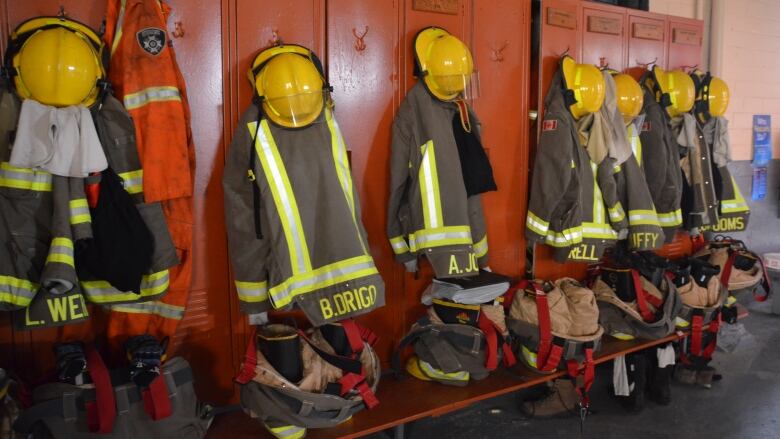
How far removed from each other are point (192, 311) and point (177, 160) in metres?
0.67

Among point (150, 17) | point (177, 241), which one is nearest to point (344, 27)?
point (150, 17)

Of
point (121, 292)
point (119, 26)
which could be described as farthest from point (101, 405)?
point (119, 26)

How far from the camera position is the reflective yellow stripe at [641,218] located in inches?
120

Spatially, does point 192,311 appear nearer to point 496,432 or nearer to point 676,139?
point 496,432

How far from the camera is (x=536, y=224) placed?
115 inches

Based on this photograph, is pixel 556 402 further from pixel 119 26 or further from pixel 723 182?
pixel 119 26

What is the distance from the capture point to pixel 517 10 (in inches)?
113

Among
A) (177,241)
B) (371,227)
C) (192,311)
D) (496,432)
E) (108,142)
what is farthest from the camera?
(496,432)

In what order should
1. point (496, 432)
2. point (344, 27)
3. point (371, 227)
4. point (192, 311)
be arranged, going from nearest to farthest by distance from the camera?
1. point (192, 311)
2. point (344, 27)
3. point (371, 227)
4. point (496, 432)

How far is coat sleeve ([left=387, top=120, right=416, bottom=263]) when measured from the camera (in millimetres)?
2494

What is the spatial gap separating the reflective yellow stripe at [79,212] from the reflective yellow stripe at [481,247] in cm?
171

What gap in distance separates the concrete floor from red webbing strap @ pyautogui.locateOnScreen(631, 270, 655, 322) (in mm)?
517

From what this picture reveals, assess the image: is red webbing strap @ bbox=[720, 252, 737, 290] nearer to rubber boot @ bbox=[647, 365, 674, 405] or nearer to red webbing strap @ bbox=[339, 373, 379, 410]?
rubber boot @ bbox=[647, 365, 674, 405]

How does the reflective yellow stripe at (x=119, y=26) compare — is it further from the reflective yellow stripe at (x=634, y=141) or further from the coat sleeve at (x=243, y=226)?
the reflective yellow stripe at (x=634, y=141)
